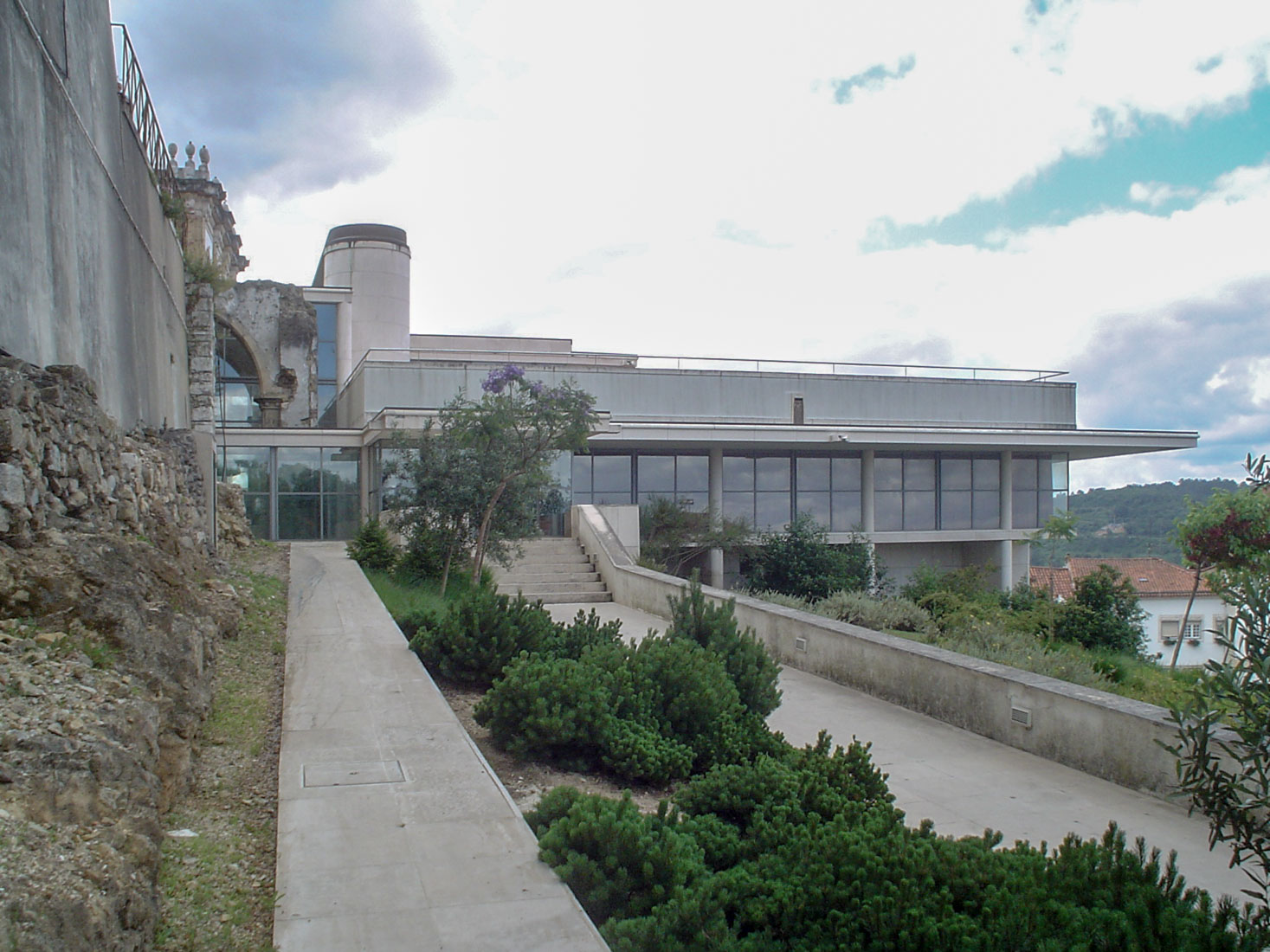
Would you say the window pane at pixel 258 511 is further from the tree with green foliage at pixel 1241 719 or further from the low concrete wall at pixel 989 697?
the tree with green foliage at pixel 1241 719

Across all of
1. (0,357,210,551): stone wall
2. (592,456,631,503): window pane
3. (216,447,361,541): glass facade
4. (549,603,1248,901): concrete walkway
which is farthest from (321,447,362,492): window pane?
(549,603,1248,901): concrete walkway

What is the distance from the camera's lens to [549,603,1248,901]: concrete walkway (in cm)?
620

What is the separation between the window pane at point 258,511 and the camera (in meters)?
26.0

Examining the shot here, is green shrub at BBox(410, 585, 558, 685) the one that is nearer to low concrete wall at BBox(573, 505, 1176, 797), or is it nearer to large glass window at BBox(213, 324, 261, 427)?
low concrete wall at BBox(573, 505, 1176, 797)

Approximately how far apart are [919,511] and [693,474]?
25.5ft

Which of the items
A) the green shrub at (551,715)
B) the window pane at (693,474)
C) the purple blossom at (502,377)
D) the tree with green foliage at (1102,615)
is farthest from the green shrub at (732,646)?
the window pane at (693,474)

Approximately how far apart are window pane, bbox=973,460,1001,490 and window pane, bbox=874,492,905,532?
294 centimetres

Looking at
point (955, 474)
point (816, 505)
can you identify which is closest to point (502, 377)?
point (816, 505)

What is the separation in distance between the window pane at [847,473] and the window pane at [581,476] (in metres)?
7.88

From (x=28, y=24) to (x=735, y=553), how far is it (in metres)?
23.3

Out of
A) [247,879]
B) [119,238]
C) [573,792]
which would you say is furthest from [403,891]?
[119,238]

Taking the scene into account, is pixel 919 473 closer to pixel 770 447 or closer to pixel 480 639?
pixel 770 447

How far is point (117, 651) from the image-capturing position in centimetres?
504

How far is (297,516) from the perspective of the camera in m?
26.4
